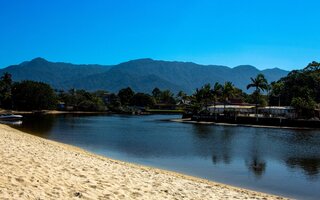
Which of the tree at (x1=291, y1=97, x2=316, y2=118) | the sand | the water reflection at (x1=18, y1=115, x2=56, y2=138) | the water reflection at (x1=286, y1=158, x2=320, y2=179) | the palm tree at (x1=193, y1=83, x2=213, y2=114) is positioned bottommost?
the water reflection at (x1=286, y1=158, x2=320, y2=179)

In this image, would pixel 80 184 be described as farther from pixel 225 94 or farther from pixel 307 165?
pixel 225 94

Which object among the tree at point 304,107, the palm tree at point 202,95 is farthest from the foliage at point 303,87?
the palm tree at point 202,95

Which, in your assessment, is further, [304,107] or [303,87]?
[303,87]

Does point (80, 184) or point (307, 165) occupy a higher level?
point (80, 184)

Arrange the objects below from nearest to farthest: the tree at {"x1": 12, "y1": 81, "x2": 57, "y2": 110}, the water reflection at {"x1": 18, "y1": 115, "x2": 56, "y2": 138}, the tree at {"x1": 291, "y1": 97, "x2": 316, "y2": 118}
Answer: the water reflection at {"x1": 18, "y1": 115, "x2": 56, "y2": 138} < the tree at {"x1": 291, "y1": 97, "x2": 316, "y2": 118} < the tree at {"x1": 12, "y1": 81, "x2": 57, "y2": 110}

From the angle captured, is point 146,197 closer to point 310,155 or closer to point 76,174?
point 76,174

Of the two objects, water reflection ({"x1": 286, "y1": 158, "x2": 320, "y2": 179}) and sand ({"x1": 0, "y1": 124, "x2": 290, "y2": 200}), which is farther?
water reflection ({"x1": 286, "y1": 158, "x2": 320, "y2": 179})

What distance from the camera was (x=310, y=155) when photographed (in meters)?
38.4

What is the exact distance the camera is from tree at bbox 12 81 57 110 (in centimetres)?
16112

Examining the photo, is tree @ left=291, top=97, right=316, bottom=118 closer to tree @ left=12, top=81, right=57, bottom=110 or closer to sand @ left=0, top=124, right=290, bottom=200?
sand @ left=0, top=124, right=290, bottom=200

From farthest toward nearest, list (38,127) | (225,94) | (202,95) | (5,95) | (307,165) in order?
1. (5,95)
2. (202,95)
3. (225,94)
4. (38,127)
5. (307,165)

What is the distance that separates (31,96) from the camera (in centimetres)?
16075

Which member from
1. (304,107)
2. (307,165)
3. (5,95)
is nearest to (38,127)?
(307,165)

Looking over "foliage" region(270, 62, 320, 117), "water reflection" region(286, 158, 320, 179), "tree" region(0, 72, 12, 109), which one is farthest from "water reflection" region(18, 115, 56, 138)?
"tree" region(0, 72, 12, 109)
